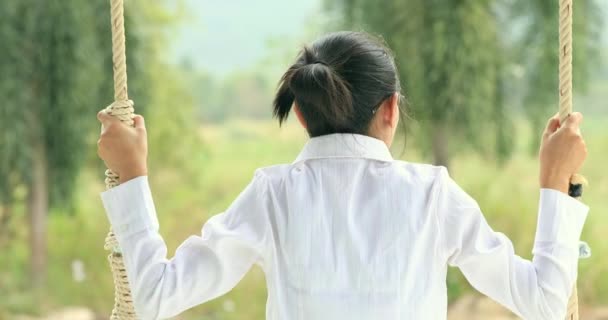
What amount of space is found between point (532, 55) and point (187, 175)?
155 cm

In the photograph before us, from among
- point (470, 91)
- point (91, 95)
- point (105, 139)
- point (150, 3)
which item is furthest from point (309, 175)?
point (150, 3)

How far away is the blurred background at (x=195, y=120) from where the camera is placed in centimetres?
292

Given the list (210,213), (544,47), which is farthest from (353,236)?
(210,213)

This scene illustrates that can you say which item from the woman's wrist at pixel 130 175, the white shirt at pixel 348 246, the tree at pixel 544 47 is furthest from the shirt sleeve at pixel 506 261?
the tree at pixel 544 47

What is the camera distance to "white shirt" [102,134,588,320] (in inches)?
33.6

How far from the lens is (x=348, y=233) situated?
33.9 inches

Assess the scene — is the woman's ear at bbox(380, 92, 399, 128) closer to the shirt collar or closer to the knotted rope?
the shirt collar

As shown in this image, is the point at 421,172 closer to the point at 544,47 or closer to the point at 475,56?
the point at 475,56

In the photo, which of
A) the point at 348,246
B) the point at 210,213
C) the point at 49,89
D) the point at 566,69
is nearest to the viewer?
the point at 348,246

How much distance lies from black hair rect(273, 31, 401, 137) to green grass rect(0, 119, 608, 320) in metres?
2.27

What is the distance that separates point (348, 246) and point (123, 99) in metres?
0.28

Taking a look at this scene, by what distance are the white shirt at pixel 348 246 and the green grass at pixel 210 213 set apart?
7.40 ft

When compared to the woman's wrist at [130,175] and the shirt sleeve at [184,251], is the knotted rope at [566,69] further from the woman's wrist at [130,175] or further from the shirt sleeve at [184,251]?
the woman's wrist at [130,175]

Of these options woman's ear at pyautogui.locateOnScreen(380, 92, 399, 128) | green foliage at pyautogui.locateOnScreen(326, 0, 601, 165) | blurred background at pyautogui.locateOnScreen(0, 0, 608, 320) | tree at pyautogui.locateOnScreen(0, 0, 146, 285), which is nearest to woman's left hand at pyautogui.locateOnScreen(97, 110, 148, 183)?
woman's ear at pyautogui.locateOnScreen(380, 92, 399, 128)
